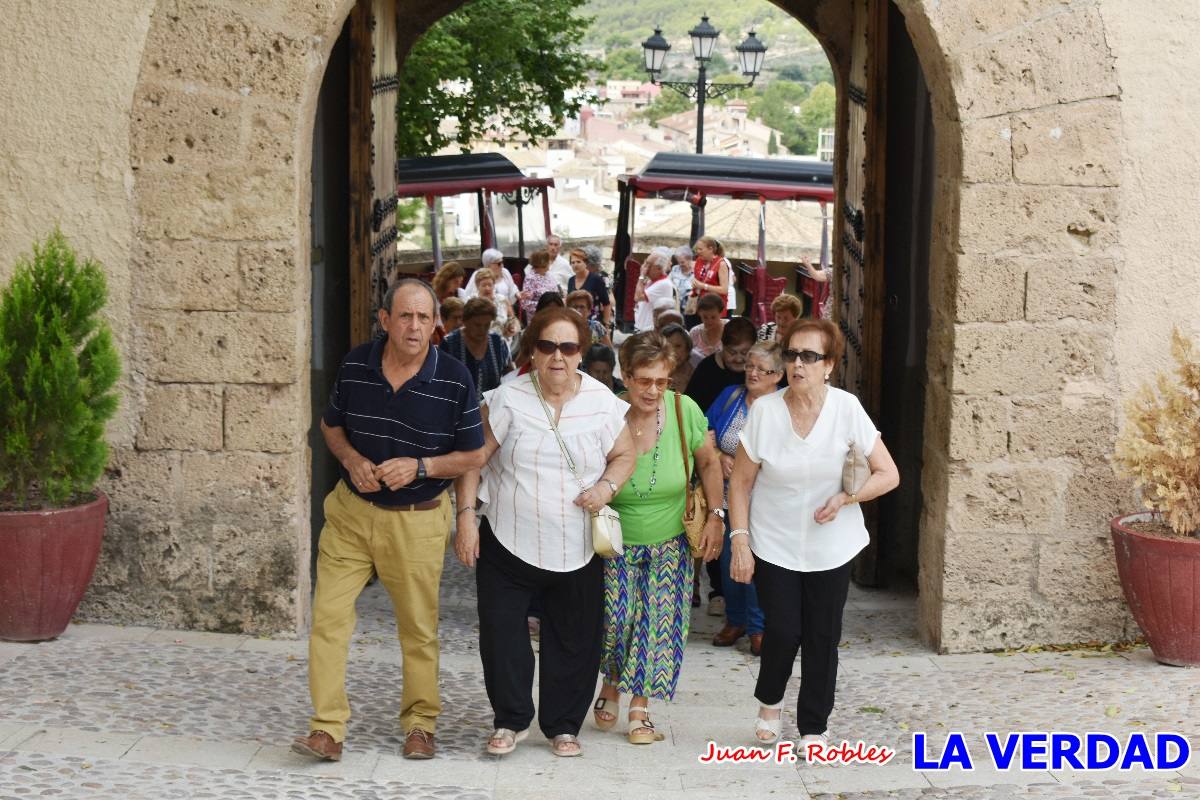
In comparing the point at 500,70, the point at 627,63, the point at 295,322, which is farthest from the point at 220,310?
the point at 627,63

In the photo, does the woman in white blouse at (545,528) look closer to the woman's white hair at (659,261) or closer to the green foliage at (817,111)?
the woman's white hair at (659,261)

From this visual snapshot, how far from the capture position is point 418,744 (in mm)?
5203

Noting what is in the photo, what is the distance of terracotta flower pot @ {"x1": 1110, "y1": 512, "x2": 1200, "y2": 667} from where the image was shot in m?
6.12

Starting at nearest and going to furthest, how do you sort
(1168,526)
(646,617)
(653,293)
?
(646,617) → (1168,526) → (653,293)

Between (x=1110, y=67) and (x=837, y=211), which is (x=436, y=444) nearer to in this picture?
(x=1110, y=67)

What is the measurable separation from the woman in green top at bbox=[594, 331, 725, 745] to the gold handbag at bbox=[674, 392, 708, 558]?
2 cm

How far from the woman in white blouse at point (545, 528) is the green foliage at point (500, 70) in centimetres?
1444

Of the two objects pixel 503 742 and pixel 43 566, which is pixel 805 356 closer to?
pixel 503 742

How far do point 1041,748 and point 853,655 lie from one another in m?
1.66

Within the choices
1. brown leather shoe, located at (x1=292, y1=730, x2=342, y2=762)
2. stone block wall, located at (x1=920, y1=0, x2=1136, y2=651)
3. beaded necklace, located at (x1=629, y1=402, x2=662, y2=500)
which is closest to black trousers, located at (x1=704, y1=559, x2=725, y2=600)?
stone block wall, located at (x1=920, y1=0, x2=1136, y2=651)

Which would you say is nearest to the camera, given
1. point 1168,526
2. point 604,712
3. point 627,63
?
point 604,712

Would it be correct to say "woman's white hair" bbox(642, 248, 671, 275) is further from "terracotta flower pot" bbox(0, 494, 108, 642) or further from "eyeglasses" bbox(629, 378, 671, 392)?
"eyeglasses" bbox(629, 378, 671, 392)

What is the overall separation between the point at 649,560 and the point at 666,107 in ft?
373

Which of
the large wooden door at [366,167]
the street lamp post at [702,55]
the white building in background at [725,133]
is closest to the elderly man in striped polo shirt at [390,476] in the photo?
the large wooden door at [366,167]
